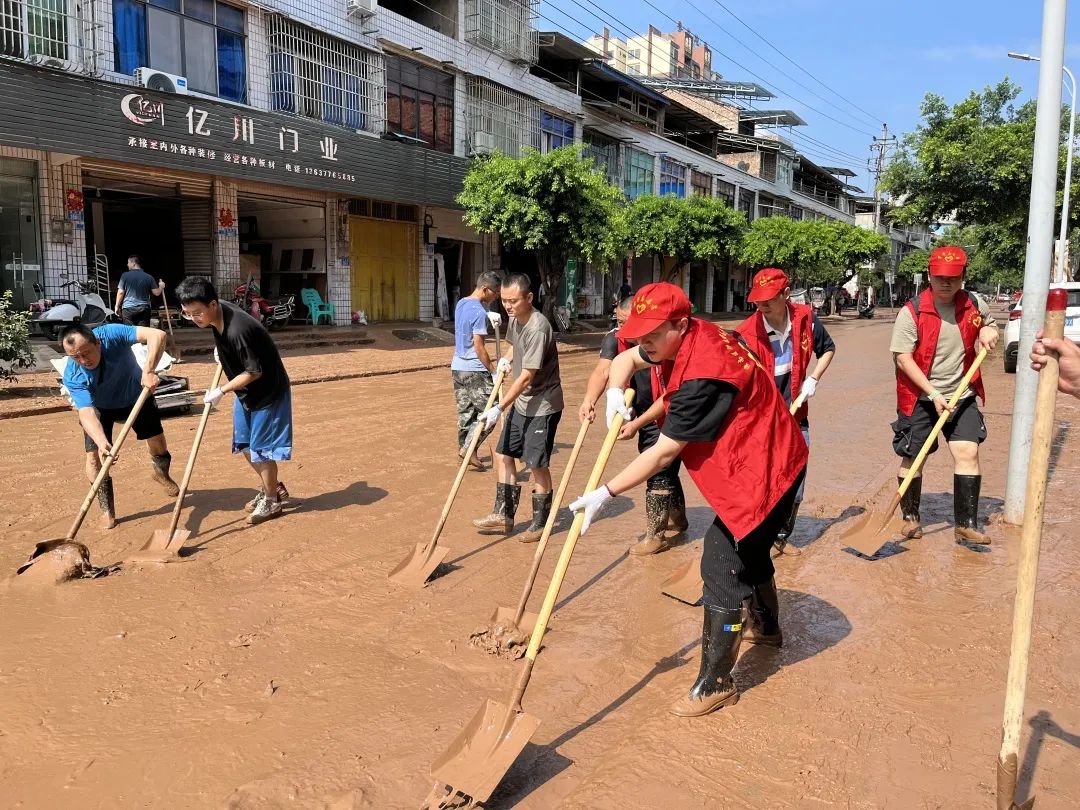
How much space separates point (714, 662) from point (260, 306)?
566 inches

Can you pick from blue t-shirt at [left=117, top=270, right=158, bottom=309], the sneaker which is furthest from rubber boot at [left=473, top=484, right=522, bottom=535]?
blue t-shirt at [left=117, top=270, right=158, bottom=309]

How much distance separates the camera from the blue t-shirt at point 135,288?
Result: 11.3 metres

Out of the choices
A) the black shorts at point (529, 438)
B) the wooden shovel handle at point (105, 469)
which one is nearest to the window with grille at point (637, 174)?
the black shorts at point (529, 438)

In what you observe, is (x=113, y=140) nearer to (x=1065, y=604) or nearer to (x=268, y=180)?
(x=268, y=180)

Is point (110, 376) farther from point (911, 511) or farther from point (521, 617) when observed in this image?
point (911, 511)

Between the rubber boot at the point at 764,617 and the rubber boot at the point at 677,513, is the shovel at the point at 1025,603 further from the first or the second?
the rubber boot at the point at 677,513

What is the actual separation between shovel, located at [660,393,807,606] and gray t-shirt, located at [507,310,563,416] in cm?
132

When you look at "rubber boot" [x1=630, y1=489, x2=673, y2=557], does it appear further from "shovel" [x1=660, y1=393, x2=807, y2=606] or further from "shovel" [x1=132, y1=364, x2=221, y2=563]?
"shovel" [x1=132, y1=364, x2=221, y2=563]

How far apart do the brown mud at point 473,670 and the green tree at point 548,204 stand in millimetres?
13001

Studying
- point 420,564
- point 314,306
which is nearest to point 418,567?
point 420,564

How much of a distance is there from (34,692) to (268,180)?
13.4 m

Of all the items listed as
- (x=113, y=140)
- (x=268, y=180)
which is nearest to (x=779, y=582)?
(x=113, y=140)

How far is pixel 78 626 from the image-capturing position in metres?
3.74

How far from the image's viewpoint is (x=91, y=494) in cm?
466
